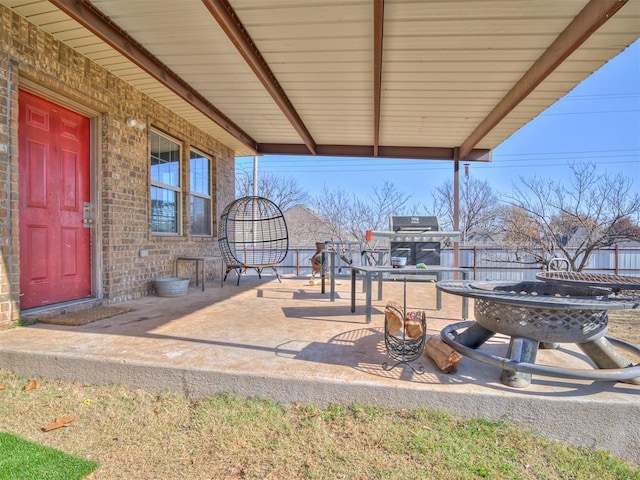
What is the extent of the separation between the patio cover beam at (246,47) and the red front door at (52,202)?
74.4 inches

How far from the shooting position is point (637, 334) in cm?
313

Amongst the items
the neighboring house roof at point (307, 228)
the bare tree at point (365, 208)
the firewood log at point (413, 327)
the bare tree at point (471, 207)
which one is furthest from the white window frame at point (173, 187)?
the bare tree at point (471, 207)

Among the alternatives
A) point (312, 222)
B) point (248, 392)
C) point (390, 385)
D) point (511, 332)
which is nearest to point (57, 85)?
Answer: point (248, 392)

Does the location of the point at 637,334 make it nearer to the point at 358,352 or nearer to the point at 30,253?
the point at 358,352

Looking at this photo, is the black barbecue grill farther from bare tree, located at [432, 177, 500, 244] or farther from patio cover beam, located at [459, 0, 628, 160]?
bare tree, located at [432, 177, 500, 244]

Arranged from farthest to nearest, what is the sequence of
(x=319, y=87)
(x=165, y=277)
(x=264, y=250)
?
(x=264, y=250), (x=165, y=277), (x=319, y=87)

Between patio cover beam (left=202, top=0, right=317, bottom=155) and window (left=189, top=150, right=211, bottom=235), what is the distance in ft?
6.92

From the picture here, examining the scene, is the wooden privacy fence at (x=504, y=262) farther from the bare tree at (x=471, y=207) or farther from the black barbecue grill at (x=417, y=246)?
the bare tree at (x=471, y=207)

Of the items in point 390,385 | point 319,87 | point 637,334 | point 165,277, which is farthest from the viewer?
point 165,277

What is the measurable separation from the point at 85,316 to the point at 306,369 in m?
2.45

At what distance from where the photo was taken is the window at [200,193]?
5836 millimetres

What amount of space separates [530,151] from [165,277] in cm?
2053

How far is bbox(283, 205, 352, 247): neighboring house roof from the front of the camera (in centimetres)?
1476

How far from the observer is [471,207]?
1534cm
